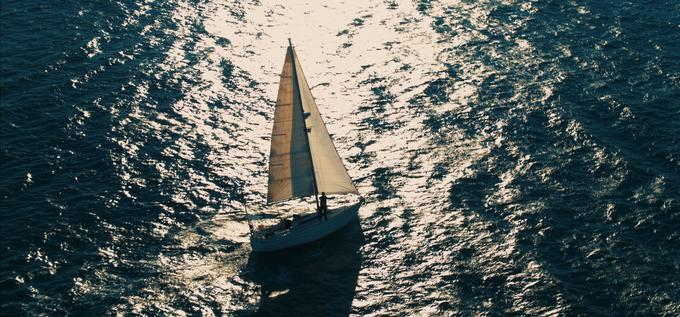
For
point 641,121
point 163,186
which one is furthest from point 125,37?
point 641,121

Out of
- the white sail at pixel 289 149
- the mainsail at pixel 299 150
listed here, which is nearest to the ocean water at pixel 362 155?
the mainsail at pixel 299 150

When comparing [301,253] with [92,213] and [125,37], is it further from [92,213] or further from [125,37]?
[125,37]

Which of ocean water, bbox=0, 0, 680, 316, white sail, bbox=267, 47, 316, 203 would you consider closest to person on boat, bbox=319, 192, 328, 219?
white sail, bbox=267, 47, 316, 203

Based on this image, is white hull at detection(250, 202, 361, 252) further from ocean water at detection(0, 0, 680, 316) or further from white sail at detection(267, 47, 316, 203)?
white sail at detection(267, 47, 316, 203)

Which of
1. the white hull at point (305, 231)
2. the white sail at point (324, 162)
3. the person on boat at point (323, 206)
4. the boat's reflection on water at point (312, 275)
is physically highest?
the white sail at point (324, 162)

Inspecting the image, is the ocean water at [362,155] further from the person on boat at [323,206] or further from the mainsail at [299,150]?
the mainsail at [299,150]

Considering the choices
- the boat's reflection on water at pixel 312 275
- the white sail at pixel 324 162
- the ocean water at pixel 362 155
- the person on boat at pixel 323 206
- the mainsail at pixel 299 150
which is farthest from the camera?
the person on boat at pixel 323 206

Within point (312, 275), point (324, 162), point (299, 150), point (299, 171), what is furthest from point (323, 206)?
point (312, 275)
